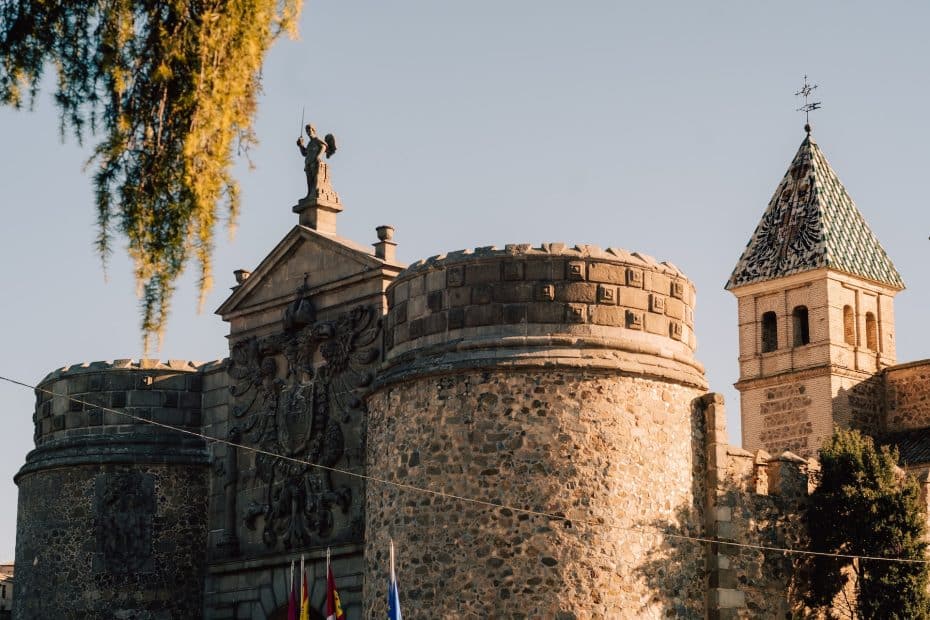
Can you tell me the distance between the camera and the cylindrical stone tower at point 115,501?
28031 mm

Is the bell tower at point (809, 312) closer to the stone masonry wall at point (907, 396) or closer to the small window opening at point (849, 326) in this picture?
the small window opening at point (849, 326)

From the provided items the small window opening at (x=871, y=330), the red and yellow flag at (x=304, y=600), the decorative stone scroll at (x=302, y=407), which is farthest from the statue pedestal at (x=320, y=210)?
the small window opening at (x=871, y=330)

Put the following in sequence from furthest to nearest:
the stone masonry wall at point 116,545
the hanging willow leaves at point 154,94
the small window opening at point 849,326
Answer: the small window opening at point 849,326
the stone masonry wall at point 116,545
the hanging willow leaves at point 154,94

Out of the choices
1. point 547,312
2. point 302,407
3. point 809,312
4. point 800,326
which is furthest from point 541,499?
point 800,326

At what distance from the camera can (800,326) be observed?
4831cm

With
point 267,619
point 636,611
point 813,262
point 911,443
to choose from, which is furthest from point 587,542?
point 813,262

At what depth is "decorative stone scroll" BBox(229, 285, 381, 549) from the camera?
25281 millimetres

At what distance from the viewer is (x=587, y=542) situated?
20.6 metres

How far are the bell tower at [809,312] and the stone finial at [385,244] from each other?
22.7 m

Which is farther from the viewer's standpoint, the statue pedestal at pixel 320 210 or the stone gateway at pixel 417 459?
the statue pedestal at pixel 320 210

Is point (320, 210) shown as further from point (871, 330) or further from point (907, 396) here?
point (871, 330)

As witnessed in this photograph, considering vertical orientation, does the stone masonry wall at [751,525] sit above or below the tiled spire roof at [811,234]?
below

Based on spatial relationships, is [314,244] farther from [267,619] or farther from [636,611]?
[636,611]

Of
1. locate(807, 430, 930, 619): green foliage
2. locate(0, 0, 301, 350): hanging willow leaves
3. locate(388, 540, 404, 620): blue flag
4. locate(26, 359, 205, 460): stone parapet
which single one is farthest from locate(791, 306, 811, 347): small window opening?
locate(0, 0, 301, 350): hanging willow leaves
